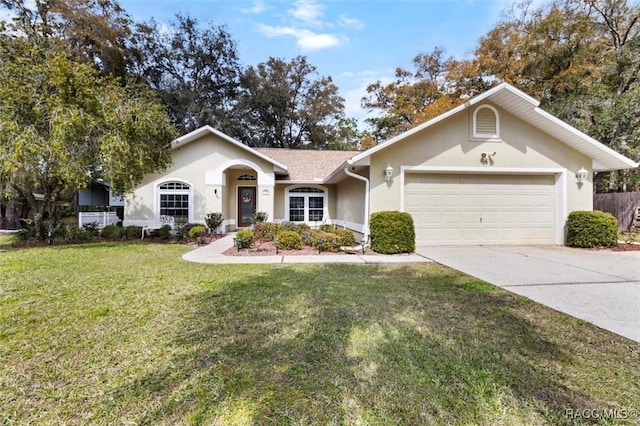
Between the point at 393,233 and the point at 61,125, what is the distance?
982 cm

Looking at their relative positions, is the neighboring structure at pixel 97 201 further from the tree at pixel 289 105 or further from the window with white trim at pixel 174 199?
the tree at pixel 289 105

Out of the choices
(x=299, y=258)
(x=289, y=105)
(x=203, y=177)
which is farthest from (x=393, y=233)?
(x=289, y=105)

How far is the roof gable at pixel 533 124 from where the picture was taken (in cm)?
933

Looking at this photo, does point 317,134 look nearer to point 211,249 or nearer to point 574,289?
point 211,249

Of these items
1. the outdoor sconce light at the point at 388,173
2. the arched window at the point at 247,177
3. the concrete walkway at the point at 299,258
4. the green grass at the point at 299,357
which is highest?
the arched window at the point at 247,177

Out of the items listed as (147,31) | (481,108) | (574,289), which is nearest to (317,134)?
(147,31)

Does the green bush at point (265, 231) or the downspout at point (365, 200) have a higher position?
Answer: the downspout at point (365, 200)

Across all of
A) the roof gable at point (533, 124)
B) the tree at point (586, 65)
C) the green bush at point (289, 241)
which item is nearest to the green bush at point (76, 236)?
the green bush at point (289, 241)

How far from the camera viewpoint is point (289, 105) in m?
29.6

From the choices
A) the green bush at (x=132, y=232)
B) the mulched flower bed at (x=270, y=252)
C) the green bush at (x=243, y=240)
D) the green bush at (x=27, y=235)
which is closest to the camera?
the mulched flower bed at (x=270, y=252)

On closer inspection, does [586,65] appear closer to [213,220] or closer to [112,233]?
[213,220]

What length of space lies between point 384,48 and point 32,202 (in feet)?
50.0

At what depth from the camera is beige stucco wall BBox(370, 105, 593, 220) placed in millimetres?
9773

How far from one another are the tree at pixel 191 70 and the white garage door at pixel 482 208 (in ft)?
69.3
